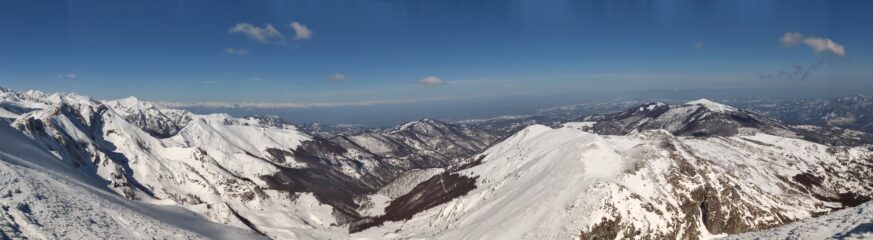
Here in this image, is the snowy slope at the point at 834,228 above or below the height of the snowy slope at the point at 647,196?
above

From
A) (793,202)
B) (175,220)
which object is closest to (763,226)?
(793,202)

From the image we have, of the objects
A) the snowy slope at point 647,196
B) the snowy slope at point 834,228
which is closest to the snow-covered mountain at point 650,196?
the snowy slope at point 647,196

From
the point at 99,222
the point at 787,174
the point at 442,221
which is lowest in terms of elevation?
the point at 442,221

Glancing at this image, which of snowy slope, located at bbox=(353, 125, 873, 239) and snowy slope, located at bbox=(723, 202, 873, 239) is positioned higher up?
snowy slope, located at bbox=(723, 202, 873, 239)

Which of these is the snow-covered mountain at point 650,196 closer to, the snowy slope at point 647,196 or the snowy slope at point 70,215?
the snowy slope at point 647,196

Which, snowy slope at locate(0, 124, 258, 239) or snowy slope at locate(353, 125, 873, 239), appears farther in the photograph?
snowy slope at locate(353, 125, 873, 239)

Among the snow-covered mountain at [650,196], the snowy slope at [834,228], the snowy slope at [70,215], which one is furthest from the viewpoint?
the snow-covered mountain at [650,196]

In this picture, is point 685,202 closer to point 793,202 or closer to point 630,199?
point 630,199

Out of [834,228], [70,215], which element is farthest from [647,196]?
[70,215]

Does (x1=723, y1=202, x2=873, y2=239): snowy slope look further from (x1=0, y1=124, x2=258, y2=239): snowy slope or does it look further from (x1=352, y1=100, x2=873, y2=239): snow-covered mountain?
(x1=0, y1=124, x2=258, y2=239): snowy slope

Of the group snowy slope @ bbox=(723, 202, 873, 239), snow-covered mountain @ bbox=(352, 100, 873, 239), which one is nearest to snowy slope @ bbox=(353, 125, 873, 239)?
snow-covered mountain @ bbox=(352, 100, 873, 239)

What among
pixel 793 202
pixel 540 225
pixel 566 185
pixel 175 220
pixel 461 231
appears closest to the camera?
pixel 175 220
